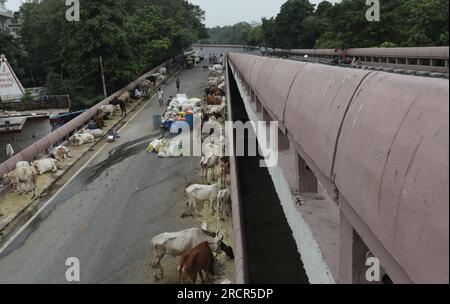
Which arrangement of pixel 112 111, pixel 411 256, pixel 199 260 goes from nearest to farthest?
pixel 411 256, pixel 199 260, pixel 112 111

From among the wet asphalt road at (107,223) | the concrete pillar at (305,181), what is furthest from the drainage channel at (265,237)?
the wet asphalt road at (107,223)

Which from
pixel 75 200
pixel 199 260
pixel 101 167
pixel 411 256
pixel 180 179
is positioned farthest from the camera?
pixel 101 167

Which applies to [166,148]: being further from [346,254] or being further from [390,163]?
[390,163]

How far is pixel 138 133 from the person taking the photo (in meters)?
31.5

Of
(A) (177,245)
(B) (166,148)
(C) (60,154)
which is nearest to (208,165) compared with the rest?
(B) (166,148)

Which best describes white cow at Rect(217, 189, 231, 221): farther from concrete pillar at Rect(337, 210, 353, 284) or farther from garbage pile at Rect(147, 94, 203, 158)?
concrete pillar at Rect(337, 210, 353, 284)

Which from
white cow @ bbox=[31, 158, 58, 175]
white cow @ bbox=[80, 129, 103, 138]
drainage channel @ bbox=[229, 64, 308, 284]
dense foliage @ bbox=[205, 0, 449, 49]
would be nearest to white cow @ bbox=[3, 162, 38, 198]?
white cow @ bbox=[31, 158, 58, 175]

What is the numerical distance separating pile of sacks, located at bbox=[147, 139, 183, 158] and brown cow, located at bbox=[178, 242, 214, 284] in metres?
13.0

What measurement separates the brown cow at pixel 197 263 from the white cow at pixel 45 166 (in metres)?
13.1

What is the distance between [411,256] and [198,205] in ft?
47.1

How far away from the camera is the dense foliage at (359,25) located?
27.8 meters

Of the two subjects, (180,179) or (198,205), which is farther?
(180,179)
